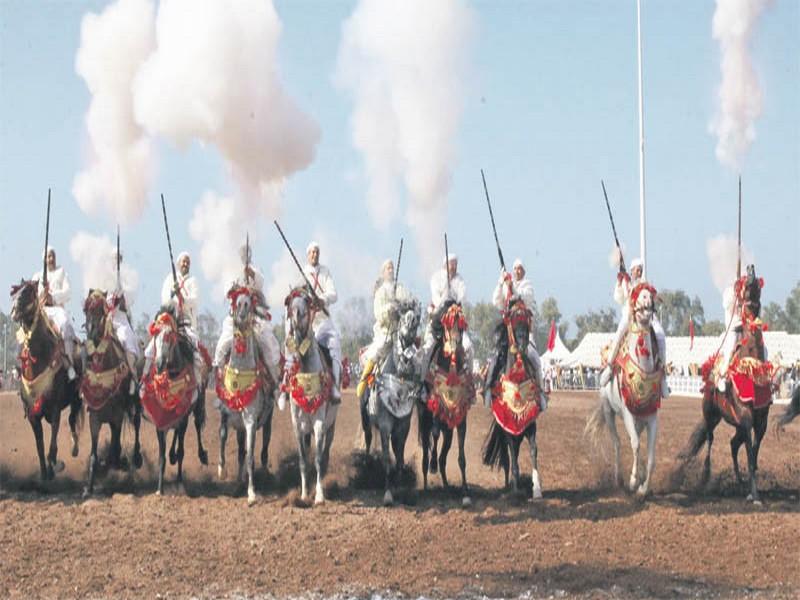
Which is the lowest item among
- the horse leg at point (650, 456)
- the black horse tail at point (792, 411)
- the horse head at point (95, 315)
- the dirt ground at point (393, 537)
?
the dirt ground at point (393, 537)

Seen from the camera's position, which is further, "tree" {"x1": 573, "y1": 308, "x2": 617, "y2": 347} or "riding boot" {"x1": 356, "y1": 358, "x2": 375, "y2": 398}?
"tree" {"x1": 573, "y1": 308, "x2": 617, "y2": 347}

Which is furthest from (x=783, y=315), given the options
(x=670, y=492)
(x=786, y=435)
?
(x=670, y=492)

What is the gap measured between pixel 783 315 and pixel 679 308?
1643cm

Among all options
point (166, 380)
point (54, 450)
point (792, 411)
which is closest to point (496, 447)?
point (792, 411)

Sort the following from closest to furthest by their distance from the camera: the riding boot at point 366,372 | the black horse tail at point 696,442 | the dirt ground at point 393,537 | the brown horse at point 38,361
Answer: the dirt ground at point 393,537
the riding boot at point 366,372
the brown horse at point 38,361
the black horse tail at point 696,442

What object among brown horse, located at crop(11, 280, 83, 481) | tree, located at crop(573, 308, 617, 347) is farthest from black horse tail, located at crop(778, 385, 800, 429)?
tree, located at crop(573, 308, 617, 347)

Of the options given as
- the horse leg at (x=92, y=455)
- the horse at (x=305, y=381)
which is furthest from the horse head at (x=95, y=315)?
the horse at (x=305, y=381)

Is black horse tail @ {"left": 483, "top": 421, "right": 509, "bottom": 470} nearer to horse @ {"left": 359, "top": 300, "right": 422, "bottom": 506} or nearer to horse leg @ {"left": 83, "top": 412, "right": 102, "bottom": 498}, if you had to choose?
horse @ {"left": 359, "top": 300, "right": 422, "bottom": 506}

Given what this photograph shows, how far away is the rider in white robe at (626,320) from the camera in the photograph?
15.4 m

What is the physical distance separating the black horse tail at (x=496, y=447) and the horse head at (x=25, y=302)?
6.88 m

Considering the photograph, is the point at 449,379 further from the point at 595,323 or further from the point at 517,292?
the point at 595,323

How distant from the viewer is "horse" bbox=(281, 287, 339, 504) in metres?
15.0

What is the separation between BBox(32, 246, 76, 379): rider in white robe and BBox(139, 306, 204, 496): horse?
5.24ft

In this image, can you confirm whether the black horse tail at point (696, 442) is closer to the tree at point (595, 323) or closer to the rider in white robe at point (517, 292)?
the rider in white robe at point (517, 292)
